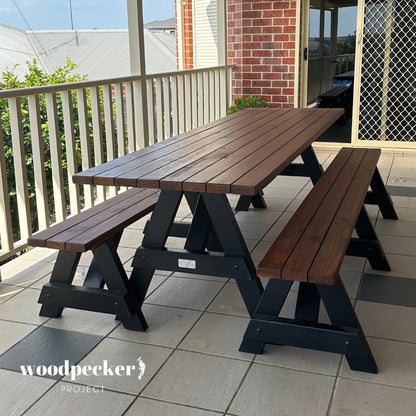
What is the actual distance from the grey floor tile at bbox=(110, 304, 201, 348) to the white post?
7.17 ft

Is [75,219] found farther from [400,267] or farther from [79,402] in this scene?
[400,267]

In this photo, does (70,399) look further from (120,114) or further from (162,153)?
(120,114)

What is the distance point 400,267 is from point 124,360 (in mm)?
1644

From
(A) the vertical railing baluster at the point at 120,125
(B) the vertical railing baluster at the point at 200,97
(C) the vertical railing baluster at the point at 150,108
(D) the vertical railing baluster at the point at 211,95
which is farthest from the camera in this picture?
(D) the vertical railing baluster at the point at 211,95

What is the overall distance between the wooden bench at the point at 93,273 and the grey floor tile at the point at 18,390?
0.45 meters

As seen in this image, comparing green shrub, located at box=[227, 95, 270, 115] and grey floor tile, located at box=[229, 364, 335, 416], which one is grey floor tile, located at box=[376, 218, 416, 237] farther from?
green shrub, located at box=[227, 95, 270, 115]

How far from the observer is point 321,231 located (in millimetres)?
2412

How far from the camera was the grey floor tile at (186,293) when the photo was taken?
273 centimetres

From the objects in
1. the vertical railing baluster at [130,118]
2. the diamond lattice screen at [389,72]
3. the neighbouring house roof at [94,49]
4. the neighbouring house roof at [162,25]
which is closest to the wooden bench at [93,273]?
the vertical railing baluster at [130,118]

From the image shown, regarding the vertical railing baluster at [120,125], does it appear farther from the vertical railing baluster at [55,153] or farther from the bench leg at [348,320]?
the bench leg at [348,320]

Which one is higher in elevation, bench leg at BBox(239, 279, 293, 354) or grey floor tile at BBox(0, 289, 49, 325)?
bench leg at BBox(239, 279, 293, 354)

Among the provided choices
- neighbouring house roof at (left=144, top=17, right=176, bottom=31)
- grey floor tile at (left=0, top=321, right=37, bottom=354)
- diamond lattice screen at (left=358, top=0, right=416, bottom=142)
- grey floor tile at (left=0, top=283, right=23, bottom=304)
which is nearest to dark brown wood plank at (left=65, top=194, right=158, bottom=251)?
grey floor tile at (left=0, top=321, right=37, bottom=354)

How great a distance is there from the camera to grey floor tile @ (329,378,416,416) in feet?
6.17

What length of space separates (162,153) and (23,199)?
0.95 meters
